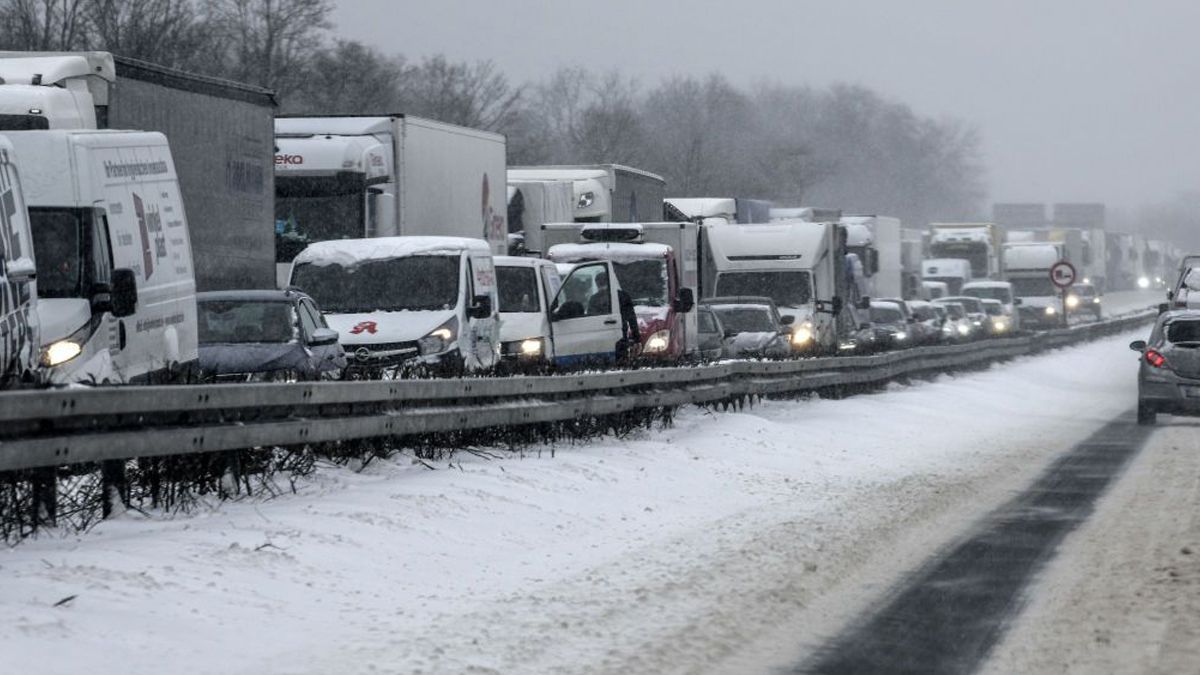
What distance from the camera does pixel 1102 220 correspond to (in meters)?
189

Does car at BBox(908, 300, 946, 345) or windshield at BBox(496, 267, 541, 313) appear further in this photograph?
car at BBox(908, 300, 946, 345)

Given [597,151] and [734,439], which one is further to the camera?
[597,151]

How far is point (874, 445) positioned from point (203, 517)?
11.1m

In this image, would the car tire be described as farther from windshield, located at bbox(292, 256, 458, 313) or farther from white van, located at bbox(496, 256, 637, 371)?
windshield, located at bbox(292, 256, 458, 313)

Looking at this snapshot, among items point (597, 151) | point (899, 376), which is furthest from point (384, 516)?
point (597, 151)

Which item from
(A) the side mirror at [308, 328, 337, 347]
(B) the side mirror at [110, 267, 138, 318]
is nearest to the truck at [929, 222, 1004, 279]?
(A) the side mirror at [308, 328, 337, 347]

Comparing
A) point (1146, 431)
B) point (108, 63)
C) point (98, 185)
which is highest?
point (108, 63)

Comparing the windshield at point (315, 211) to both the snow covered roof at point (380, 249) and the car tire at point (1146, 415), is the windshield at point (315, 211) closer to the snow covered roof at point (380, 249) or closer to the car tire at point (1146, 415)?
the snow covered roof at point (380, 249)

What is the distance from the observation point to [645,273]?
2873 centimetres

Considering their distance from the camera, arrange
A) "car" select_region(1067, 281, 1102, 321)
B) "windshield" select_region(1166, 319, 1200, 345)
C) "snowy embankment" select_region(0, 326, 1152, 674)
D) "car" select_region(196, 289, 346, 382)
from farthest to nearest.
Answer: "car" select_region(1067, 281, 1102, 321) → "windshield" select_region(1166, 319, 1200, 345) → "car" select_region(196, 289, 346, 382) → "snowy embankment" select_region(0, 326, 1152, 674)

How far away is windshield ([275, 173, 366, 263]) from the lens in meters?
24.3

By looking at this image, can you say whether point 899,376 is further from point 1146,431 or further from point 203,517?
point 203,517

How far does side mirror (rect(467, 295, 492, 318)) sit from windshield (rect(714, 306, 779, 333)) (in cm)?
1219

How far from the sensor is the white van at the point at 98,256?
45.9 feet
